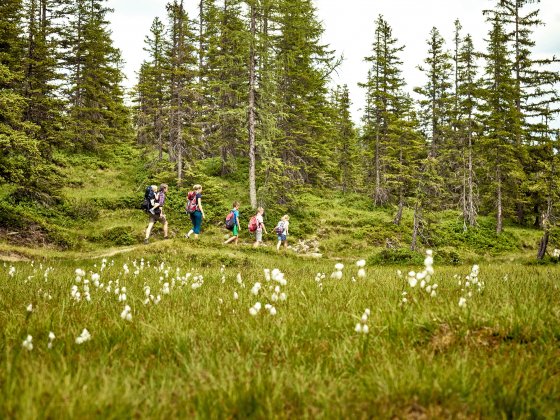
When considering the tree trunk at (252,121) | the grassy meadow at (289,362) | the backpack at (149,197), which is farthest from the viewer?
the tree trunk at (252,121)

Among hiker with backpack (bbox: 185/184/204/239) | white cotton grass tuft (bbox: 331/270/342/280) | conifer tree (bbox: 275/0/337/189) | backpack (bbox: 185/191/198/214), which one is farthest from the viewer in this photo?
conifer tree (bbox: 275/0/337/189)

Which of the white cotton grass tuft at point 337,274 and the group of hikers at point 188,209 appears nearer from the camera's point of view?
the white cotton grass tuft at point 337,274

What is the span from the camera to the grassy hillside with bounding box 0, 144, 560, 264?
62.2 ft

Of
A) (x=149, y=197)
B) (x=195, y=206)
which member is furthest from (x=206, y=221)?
(x=149, y=197)

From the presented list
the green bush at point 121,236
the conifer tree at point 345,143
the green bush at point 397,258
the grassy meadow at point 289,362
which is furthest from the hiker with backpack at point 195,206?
the conifer tree at point 345,143

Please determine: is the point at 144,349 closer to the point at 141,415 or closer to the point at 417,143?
the point at 141,415

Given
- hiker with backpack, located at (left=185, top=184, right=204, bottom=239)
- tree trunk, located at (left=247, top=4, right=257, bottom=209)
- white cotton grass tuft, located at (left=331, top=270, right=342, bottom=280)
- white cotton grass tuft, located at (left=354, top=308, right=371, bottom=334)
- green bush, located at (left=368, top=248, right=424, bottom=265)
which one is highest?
tree trunk, located at (left=247, top=4, right=257, bottom=209)

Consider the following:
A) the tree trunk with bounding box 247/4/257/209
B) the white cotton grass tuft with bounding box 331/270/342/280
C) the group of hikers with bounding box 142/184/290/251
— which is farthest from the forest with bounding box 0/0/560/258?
the white cotton grass tuft with bounding box 331/270/342/280

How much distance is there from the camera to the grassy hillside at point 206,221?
1897cm

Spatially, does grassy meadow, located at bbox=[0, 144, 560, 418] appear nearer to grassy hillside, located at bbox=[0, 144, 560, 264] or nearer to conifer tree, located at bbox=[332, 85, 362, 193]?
grassy hillside, located at bbox=[0, 144, 560, 264]

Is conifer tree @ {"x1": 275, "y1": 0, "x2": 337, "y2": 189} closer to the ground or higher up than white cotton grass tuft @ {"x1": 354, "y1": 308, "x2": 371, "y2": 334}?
higher up

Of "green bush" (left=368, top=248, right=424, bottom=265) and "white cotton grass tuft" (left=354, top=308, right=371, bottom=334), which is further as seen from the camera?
"green bush" (left=368, top=248, right=424, bottom=265)

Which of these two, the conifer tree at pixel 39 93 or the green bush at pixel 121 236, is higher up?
the conifer tree at pixel 39 93

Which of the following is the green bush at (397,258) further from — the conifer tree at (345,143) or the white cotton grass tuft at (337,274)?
the conifer tree at (345,143)
